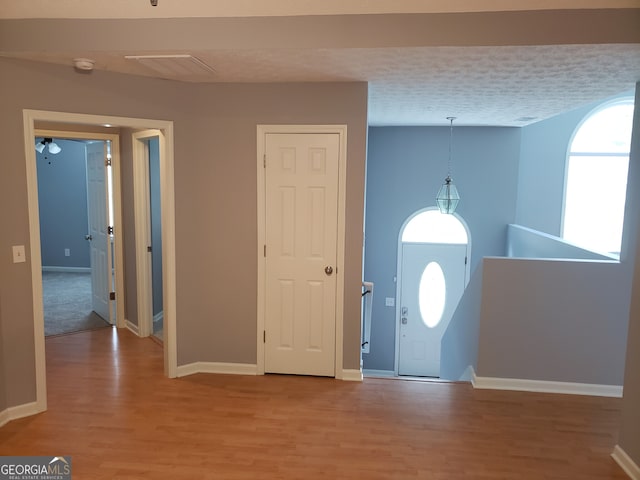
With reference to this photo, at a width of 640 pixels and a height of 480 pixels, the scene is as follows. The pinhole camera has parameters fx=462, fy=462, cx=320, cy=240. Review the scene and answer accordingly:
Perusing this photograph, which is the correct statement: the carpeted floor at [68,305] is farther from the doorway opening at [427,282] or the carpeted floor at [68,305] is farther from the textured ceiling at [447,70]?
the doorway opening at [427,282]

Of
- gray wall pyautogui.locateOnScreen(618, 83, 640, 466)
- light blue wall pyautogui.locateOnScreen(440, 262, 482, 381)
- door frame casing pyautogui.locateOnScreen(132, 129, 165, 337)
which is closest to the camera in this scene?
gray wall pyautogui.locateOnScreen(618, 83, 640, 466)

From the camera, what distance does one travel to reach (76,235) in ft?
26.0

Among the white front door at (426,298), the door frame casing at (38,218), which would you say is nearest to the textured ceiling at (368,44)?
the door frame casing at (38,218)

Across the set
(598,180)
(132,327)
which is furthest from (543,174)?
(132,327)

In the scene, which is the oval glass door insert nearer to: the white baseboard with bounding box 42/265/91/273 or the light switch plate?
the light switch plate

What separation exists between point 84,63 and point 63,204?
564cm

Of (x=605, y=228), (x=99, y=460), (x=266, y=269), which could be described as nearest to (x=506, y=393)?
(x=266, y=269)

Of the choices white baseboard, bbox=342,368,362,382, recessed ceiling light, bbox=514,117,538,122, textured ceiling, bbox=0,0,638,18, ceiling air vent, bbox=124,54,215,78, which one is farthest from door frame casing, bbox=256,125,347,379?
recessed ceiling light, bbox=514,117,538,122

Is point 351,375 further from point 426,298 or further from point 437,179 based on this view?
point 437,179

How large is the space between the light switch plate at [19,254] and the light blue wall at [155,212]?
189cm

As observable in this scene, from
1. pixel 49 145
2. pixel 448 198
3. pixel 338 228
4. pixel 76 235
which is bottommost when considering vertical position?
pixel 76 235

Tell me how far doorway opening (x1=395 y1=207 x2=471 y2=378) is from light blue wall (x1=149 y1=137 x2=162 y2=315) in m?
3.49
